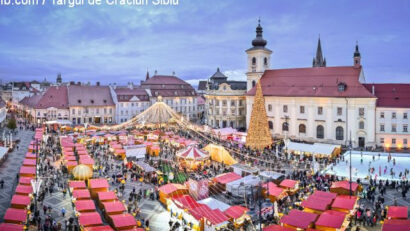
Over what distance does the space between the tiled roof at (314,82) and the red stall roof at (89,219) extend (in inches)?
1326

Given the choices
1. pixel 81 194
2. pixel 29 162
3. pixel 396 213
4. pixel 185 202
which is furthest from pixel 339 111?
pixel 29 162

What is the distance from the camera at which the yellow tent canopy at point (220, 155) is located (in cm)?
3203

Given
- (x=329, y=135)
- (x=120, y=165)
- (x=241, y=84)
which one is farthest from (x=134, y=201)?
(x=241, y=84)

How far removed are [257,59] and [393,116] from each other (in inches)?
875

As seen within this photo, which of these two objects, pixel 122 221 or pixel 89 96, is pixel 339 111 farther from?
pixel 89 96

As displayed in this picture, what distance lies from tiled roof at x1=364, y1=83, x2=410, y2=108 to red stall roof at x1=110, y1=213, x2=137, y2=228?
33.6 metres

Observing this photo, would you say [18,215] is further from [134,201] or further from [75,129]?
[75,129]

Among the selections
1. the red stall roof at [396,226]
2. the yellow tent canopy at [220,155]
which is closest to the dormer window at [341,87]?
the yellow tent canopy at [220,155]

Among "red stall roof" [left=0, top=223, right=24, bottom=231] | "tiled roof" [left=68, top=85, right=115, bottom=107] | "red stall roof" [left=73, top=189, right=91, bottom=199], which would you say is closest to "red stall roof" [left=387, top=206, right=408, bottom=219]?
"red stall roof" [left=73, top=189, right=91, bottom=199]

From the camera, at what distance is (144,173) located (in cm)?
2867

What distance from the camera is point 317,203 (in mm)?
19844

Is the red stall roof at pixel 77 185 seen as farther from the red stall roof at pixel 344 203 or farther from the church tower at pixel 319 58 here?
the church tower at pixel 319 58

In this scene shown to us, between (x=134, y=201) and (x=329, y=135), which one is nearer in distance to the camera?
(x=134, y=201)

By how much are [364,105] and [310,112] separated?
6.55 meters
